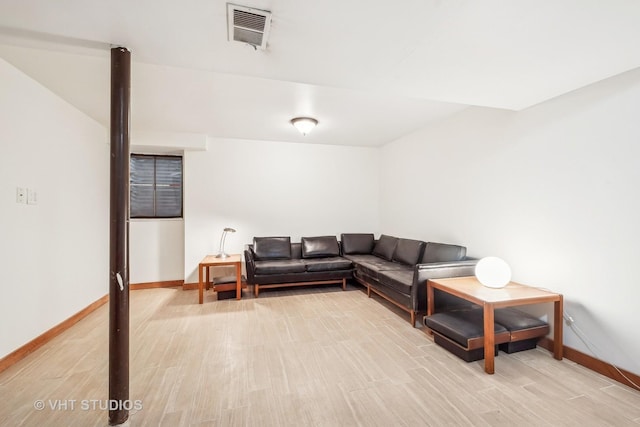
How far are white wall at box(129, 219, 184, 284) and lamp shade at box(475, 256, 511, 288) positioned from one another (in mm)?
4565

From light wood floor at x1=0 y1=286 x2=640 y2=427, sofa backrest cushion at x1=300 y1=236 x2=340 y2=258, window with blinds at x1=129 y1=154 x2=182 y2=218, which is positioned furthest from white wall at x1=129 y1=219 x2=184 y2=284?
sofa backrest cushion at x1=300 y1=236 x2=340 y2=258

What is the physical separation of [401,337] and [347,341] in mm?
570

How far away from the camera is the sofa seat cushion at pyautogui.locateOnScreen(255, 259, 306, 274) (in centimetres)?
421

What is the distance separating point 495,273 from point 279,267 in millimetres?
2831

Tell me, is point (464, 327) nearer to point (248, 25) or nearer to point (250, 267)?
point (248, 25)

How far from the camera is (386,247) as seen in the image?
189 inches

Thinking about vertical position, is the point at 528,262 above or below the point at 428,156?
below

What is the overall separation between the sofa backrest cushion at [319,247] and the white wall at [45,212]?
3.02 m

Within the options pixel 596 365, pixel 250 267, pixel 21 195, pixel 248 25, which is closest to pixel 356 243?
pixel 250 267

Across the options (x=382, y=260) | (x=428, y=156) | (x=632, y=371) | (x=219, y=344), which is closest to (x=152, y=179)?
→ (x=219, y=344)

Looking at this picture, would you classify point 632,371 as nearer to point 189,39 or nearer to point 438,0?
point 438,0

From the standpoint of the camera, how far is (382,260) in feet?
15.4

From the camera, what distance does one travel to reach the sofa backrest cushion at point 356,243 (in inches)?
204

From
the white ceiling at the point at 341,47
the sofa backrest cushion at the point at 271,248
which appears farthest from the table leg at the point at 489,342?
the sofa backrest cushion at the point at 271,248
